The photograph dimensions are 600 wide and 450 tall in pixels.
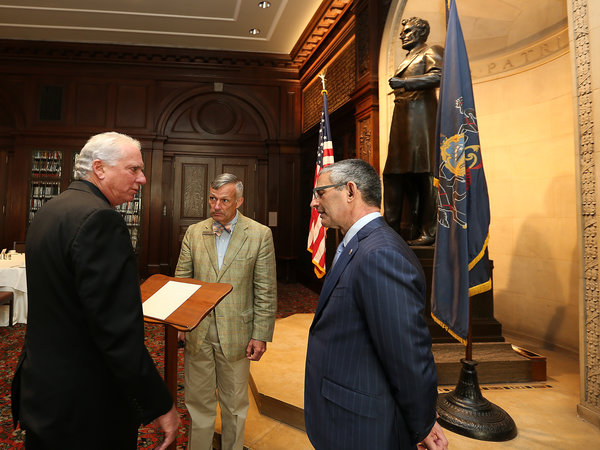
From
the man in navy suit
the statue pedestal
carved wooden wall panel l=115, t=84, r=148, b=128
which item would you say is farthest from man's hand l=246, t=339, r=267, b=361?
carved wooden wall panel l=115, t=84, r=148, b=128

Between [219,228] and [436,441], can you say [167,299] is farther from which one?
[436,441]

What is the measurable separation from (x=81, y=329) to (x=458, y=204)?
2053 mm

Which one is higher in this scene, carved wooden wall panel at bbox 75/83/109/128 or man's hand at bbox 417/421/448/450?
carved wooden wall panel at bbox 75/83/109/128

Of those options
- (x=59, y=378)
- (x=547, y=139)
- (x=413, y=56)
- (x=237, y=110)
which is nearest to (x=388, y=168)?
(x=413, y=56)

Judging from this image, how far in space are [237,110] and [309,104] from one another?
169 centimetres

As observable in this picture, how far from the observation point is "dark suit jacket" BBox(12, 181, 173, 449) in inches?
42.9

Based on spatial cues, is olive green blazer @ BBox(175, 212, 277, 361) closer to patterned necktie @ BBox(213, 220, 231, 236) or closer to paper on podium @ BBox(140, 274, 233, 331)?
patterned necktie @ BBox(213, 220, 231, 236)

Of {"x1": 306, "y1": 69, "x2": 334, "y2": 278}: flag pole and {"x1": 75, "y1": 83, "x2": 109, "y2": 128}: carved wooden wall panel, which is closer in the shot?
{"x1": 306, "y1": 69, "x2": 334, "y2": 278}: flag pole

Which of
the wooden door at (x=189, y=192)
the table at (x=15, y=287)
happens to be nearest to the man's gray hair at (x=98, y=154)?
the table at (x=15, y=287)

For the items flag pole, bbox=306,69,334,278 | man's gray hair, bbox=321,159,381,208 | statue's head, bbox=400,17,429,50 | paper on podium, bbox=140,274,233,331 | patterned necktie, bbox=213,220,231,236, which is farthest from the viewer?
flag pole, bbox=306,69,334,278

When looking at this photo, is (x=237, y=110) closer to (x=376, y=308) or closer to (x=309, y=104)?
(x=309, y=104)

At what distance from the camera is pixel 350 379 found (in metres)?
1.20

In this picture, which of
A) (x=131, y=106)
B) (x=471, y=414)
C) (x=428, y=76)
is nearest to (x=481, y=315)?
(x=471, y=414)

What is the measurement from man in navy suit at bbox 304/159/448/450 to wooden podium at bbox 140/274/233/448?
428mm
